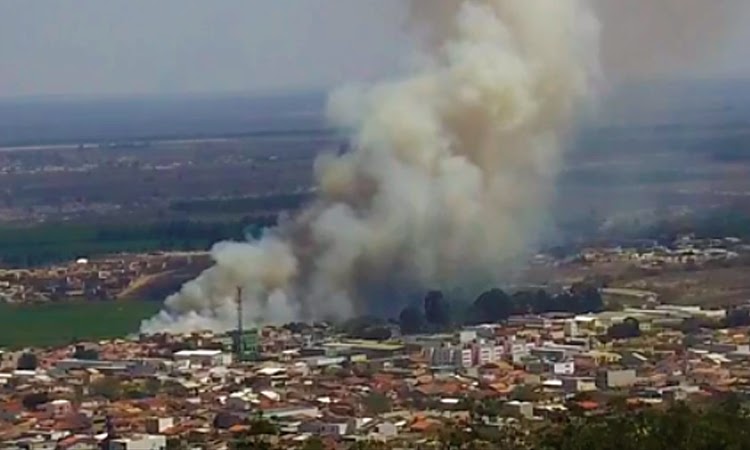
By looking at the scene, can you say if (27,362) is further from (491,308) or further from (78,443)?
(78,443)

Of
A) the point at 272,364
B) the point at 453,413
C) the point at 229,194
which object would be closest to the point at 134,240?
the point at 229,194

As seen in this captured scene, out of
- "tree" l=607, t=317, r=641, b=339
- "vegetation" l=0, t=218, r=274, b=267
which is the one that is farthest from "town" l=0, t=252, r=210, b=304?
"tree" l=607, t=317, r=641, b=339

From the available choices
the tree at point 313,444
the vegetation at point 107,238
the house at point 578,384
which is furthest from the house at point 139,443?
the vegetation at point 107,238

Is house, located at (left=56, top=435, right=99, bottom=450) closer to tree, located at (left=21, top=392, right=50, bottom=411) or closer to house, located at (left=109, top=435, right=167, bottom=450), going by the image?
house, located at (left=109, top=435, right=167, bottom=450)

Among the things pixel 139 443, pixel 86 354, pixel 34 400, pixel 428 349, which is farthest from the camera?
pixel 86 354

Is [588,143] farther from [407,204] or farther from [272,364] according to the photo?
[272,364]

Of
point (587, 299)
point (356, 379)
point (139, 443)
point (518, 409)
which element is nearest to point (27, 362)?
point (356, 379)
